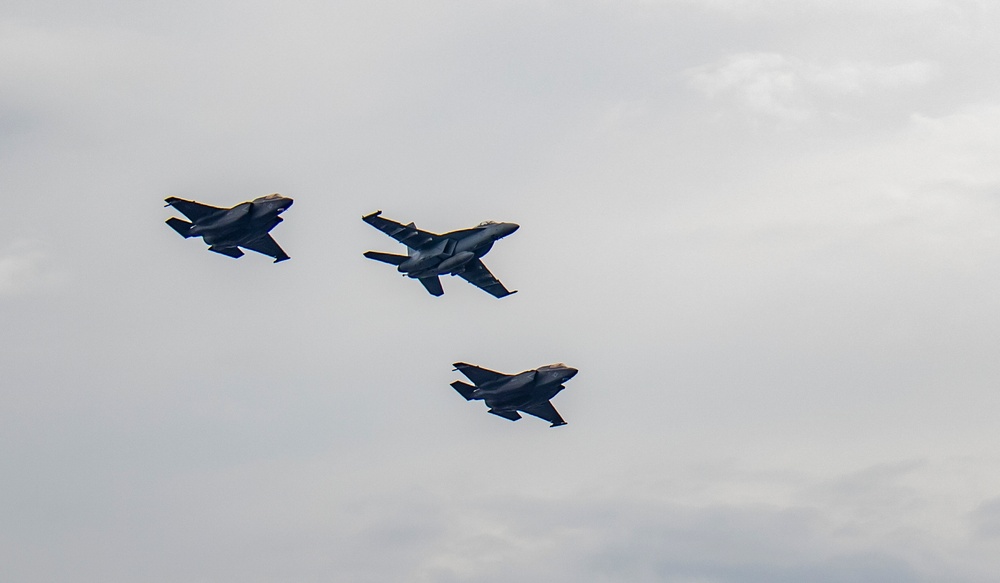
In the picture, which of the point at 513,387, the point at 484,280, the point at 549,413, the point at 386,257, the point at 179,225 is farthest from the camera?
the point at 484,280

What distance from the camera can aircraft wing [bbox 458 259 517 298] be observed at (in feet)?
440

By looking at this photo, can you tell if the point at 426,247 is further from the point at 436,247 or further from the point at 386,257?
the point at 386,257

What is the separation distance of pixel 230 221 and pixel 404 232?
1513 centimetres

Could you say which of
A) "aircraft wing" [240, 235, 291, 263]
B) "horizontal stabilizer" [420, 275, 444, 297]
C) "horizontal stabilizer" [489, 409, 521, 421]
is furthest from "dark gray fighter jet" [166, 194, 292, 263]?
"horizontal stabilizer" [489, 409, 521, 421]

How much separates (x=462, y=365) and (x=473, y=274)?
1177cm

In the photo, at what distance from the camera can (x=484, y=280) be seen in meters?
134

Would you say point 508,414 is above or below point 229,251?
below

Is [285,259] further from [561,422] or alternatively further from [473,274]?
[561,422]

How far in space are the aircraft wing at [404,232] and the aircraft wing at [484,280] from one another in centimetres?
865

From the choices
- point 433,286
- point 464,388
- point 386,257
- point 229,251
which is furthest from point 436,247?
point 229,251

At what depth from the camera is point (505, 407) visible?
414 ft

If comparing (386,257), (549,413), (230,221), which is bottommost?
(549,413)

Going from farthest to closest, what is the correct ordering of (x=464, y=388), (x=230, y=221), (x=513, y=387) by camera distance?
(x=464, y=388)
(x=513, y=387)
(x=230, y=221)

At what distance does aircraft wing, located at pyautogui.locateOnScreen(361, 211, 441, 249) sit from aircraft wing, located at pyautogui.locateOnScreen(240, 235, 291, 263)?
9.03 meters
